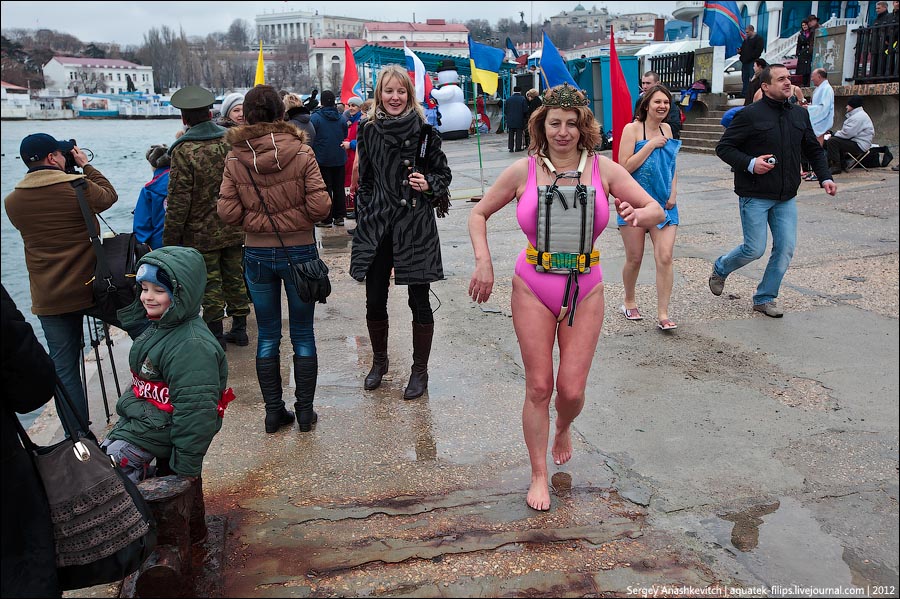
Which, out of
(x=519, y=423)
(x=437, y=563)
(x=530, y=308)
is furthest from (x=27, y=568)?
(x=519, y=423)

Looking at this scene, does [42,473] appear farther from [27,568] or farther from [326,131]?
[326,131]

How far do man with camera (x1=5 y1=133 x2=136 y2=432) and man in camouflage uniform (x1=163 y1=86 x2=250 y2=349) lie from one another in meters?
0.78

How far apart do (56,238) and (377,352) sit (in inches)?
85.1

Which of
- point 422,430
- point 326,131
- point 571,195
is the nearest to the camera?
A: point 571,195

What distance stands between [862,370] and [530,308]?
2917mm

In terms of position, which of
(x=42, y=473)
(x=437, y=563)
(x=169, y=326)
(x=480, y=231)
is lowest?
(x=437, y=563)

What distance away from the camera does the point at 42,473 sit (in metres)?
2.19

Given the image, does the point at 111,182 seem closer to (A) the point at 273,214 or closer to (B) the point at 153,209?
(B) the point at 153,209

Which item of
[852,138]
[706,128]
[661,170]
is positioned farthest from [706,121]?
[661,170]

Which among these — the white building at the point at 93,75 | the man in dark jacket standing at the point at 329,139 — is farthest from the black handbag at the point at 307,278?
the white building at the point at 93,75

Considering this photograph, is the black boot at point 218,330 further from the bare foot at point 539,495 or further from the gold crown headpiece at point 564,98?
the gold crown headpiece at point 564,98

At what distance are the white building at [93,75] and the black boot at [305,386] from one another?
153m

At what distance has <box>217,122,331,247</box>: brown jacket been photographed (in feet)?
14.0

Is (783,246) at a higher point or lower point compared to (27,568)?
higher
